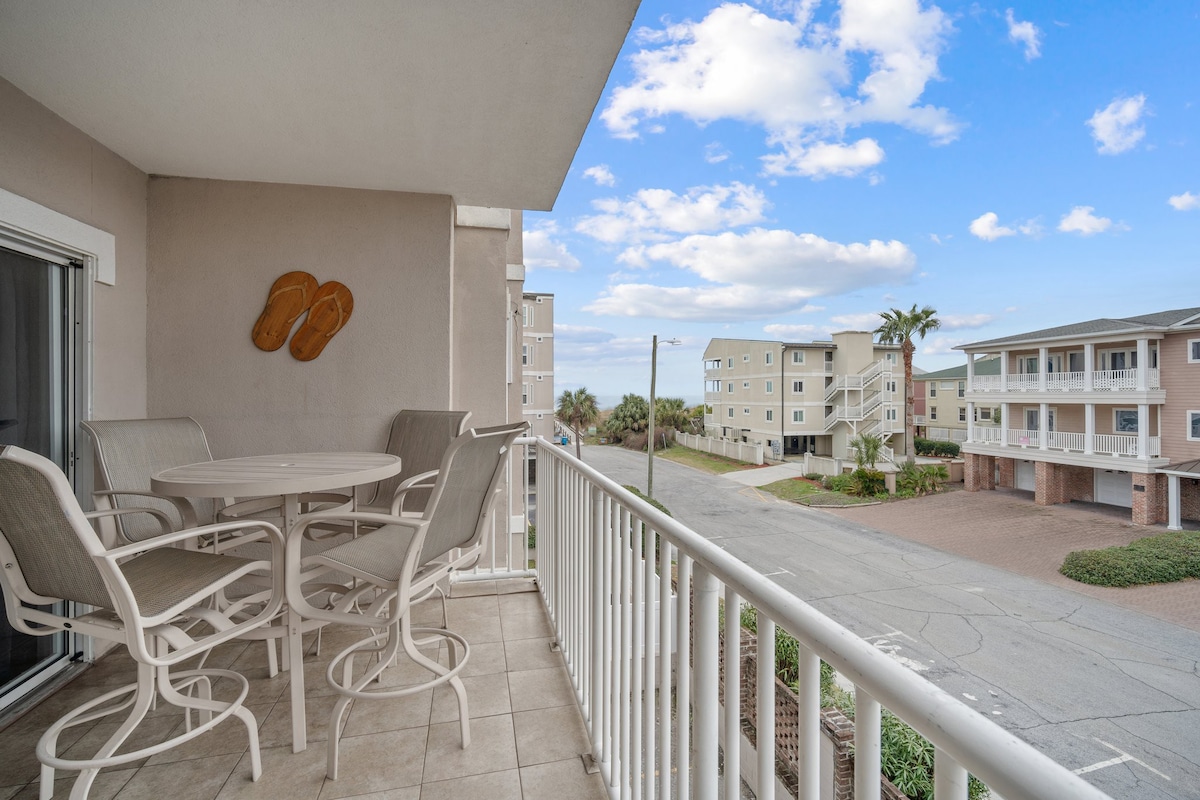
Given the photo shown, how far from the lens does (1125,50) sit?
568cm

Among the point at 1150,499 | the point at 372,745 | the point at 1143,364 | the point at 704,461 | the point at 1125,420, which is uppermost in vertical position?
the point at 1143,364

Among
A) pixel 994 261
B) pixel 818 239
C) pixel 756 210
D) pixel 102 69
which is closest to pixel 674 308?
pixel 756 210

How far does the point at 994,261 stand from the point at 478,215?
1176 cm

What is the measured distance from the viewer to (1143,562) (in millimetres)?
3590

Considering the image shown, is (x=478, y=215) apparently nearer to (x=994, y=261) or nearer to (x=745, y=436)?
(x=994, y=261)

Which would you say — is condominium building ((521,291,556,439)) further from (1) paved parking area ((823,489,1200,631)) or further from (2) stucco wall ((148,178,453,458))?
(2) stucco wall ((148,178,453,458))

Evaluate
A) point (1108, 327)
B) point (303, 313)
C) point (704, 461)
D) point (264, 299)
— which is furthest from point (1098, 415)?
point (704, 461)

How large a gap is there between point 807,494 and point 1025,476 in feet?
13.6

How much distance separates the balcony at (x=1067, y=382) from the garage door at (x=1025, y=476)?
877 mm

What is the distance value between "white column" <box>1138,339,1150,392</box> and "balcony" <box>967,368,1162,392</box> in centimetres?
1

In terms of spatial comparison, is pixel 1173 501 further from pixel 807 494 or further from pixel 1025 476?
pixel 807 494

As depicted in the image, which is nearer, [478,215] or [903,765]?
[903,765]

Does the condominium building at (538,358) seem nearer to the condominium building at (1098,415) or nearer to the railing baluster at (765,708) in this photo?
the condominium building at (1098,415)

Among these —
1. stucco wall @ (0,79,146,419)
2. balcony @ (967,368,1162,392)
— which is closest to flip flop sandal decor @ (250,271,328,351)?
stucco wall @ (0,79,146,419)
